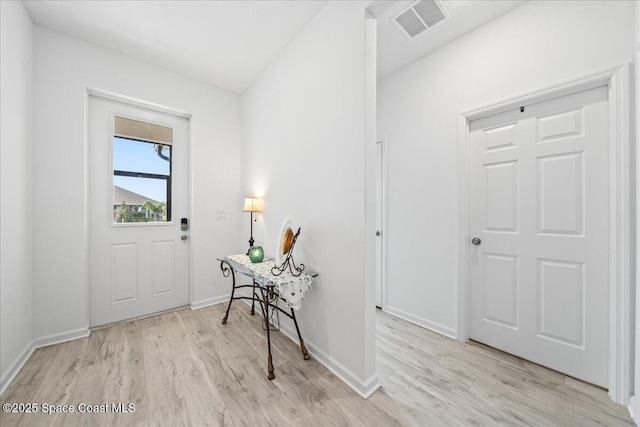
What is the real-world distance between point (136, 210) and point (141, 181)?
329 millimetres

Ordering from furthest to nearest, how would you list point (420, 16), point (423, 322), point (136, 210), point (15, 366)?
1. point (136, 210)
2. point (423, 322)
3. point (420, 16)
4. point (15, 366)

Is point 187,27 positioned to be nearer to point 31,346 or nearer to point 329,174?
point 329,174

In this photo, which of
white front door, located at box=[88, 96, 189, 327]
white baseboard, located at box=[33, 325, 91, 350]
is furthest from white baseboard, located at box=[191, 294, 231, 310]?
white baseboard, located at box=[33, 325, 91, 350]

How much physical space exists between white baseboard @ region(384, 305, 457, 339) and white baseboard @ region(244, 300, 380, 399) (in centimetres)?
98

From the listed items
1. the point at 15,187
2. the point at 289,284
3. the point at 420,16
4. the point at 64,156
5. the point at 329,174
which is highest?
the point at 420,16

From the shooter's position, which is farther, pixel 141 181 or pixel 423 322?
pixel 141 181

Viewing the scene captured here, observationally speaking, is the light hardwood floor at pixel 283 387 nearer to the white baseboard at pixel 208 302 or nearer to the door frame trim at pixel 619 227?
the door frame trim at pixel 619 227

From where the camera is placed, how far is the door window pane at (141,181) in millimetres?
2572

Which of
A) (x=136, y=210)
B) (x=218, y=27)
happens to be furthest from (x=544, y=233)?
(x=136, y=210)

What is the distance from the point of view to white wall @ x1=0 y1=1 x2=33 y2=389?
161 cm

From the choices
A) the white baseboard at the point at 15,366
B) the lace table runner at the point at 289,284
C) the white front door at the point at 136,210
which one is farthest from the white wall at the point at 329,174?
the white baseboard at the point at 15,366

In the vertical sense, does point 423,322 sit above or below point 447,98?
below

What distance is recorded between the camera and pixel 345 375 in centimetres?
167

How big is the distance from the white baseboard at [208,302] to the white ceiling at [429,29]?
130 inches
